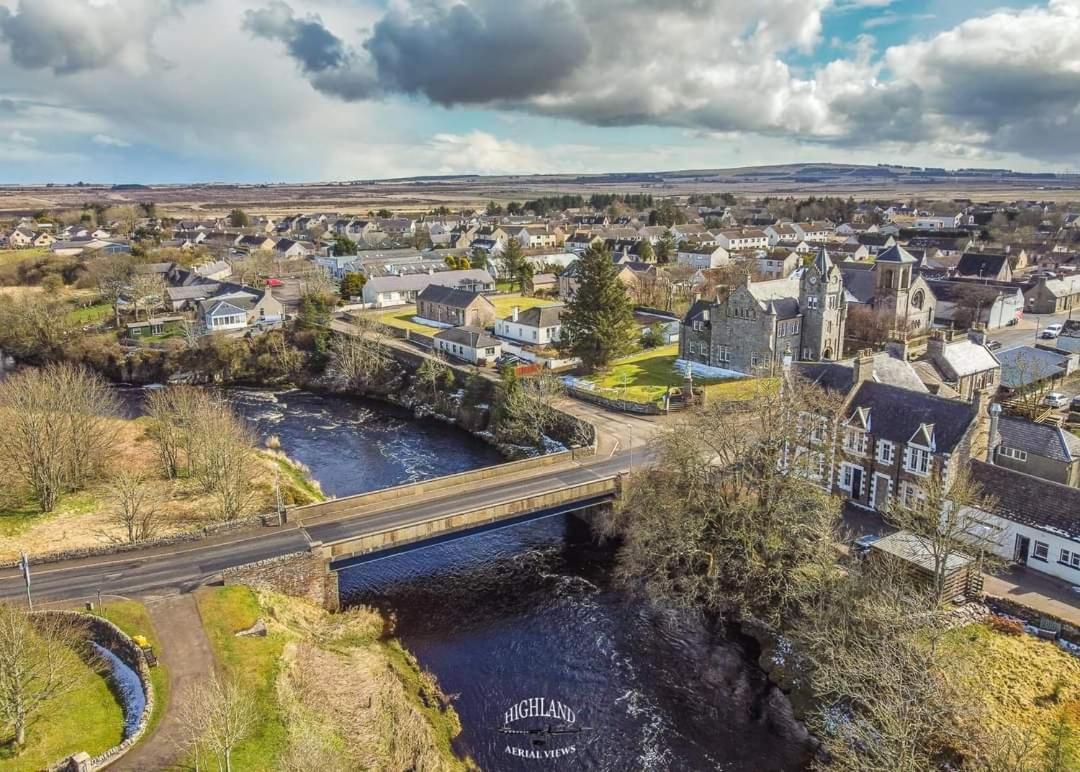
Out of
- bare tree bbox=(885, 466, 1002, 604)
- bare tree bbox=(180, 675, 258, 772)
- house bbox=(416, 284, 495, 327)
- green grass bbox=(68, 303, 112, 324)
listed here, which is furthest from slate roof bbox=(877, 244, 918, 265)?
green grass bbox=(68, 303, 112, 324)

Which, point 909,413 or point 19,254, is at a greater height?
point 19,254

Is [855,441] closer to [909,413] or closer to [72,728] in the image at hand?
[909,413]

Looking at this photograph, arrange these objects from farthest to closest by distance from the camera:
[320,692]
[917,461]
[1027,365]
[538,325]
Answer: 1. [538,325]
2. [1027,365]
3. [917,461]
4. [320,692]

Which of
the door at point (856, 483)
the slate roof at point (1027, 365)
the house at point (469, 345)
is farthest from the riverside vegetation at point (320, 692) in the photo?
the slate roof at point (1027, 365)

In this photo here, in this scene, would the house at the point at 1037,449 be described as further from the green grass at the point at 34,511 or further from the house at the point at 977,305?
the green grass at the point at 34,511

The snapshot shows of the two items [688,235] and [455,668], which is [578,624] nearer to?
[455,668]

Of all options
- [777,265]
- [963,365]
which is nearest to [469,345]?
[963,365]
